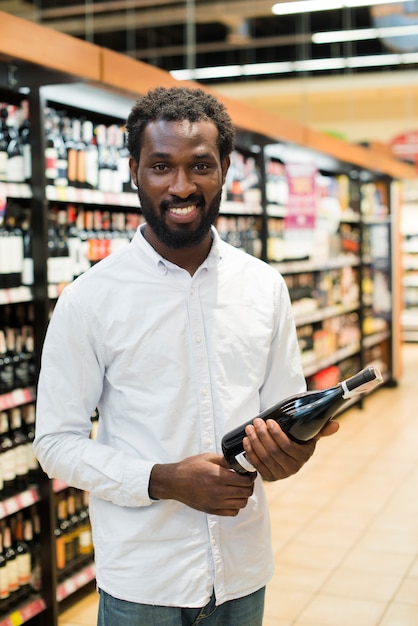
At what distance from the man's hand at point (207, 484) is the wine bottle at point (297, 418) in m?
0.03

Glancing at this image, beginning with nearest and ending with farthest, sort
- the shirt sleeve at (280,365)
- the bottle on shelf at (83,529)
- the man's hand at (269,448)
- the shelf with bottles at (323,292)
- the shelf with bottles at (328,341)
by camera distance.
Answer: the man's hand at (269,448)
the shirt sleeve at (280,365)
the bottle on shelf at (83,529)
the shelf with bottles at (323,292)
the shelf with bottles at (328,341)

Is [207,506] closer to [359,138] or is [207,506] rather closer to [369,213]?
[369,213]

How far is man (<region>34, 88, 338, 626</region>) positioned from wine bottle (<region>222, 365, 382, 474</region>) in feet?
0.13

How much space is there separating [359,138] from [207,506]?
55.8 ft

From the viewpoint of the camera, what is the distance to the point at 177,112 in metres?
1.71

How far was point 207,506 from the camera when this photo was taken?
5.27ft

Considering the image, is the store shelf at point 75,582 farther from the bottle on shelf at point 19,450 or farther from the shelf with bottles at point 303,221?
the shelf with bottles at point 303,221

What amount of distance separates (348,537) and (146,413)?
3.87 metres

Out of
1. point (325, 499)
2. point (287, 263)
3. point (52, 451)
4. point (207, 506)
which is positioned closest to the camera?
point (207, 506)

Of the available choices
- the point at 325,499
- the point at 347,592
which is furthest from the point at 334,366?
the point at 347,592

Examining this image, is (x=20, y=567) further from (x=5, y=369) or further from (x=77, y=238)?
(x=77, y=238)

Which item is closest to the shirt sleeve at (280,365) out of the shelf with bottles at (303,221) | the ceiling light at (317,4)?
the shelf with bottles at (303,221)

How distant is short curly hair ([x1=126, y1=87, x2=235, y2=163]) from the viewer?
1715 millimetres

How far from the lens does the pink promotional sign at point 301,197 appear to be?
750cm
